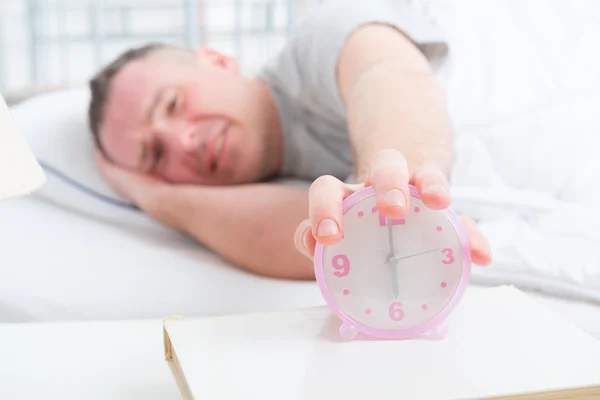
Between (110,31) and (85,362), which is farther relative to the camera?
(110,31)

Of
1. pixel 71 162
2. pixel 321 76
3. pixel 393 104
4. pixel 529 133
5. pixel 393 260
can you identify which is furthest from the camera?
pixel 71 162

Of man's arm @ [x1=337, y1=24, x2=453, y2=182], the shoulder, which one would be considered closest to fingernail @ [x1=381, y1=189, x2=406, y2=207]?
man's arm @ [x1=337, y1=24, x2=453, y2=182]

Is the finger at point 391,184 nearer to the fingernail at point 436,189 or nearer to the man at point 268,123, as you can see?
the fingernail at point 436,189

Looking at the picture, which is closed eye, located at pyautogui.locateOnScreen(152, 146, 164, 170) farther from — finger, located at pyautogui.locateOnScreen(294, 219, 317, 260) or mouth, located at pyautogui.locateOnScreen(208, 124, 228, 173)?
finger, located at pyautogui.locateOnScreen(294, 219, 317, 260)

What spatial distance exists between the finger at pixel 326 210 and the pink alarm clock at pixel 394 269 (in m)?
0.02

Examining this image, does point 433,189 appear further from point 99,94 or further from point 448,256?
point 99,94

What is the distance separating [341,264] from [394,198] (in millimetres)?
85

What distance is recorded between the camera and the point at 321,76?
1.20 meters

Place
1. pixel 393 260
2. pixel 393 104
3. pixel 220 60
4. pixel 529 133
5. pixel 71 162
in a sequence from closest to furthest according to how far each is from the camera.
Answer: pixel 393 260 < pixel 393 104 < pixel 529 133 < pixel 71 162 < pixel 220 60

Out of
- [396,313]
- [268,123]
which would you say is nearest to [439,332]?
[396,313]

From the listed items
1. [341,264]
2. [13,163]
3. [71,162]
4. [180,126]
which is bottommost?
[71,162]

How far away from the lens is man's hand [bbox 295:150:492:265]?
20.2 inches

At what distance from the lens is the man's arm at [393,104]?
81 centimetres

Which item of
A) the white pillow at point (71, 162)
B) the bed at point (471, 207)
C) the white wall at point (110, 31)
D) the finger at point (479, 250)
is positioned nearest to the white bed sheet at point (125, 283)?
the bed at point (471, 207)
